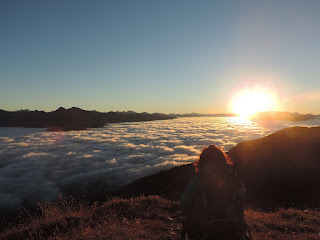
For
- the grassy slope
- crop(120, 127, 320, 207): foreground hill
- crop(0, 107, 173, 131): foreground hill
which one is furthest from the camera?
crop(0, 107, 173, 131): foreground hill

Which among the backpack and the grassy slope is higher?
the backpack

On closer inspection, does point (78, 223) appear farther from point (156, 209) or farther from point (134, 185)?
point (134, 185)

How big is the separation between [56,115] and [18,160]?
137 metres

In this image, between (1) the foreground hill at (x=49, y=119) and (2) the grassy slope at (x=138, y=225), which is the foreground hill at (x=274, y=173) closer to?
(2) the grassy slope at (x=138, y=225)

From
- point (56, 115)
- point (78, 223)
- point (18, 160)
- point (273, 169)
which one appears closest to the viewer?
point (78, 223)

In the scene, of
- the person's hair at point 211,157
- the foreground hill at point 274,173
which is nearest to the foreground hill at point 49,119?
the foreground hill at point 274,173

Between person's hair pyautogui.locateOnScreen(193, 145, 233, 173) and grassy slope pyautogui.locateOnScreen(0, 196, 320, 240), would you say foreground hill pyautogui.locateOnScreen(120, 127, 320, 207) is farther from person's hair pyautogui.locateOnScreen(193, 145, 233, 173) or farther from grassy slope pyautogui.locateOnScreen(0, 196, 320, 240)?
person's hair pyautogui.locateOnScreen(193, 145, 233, 173)

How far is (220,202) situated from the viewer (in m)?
3.65

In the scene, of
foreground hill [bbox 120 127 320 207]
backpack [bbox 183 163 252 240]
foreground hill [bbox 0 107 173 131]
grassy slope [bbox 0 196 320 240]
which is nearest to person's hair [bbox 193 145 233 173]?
backpack [bbox 183 163 252 240]

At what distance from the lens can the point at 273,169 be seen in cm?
2141

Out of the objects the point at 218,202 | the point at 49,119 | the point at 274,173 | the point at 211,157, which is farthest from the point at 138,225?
the point at 49,119

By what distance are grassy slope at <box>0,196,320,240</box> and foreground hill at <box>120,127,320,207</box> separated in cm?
661

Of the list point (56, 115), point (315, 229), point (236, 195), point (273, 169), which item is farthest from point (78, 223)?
point (56, 115)

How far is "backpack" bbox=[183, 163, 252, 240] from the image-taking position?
12.0 ft
